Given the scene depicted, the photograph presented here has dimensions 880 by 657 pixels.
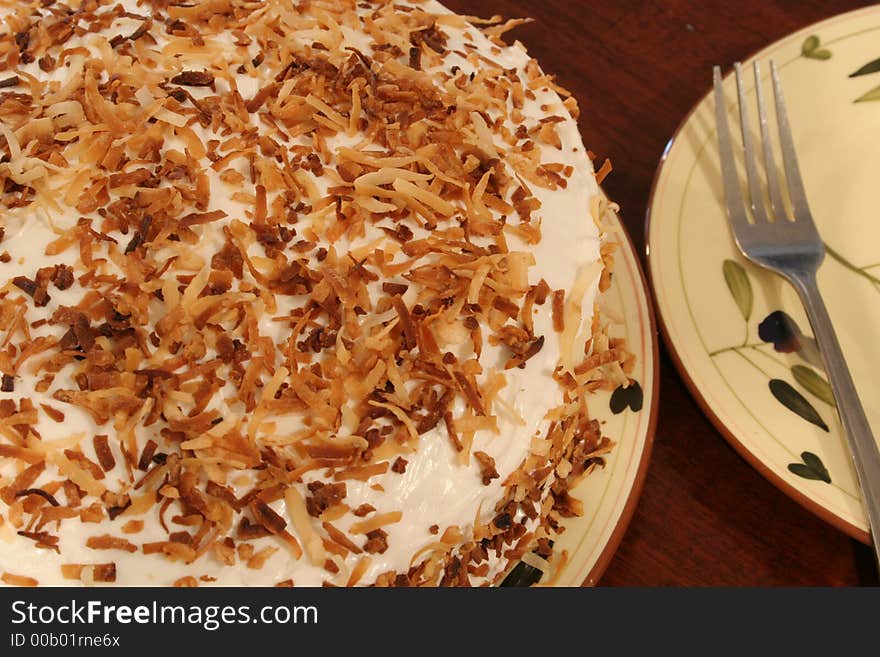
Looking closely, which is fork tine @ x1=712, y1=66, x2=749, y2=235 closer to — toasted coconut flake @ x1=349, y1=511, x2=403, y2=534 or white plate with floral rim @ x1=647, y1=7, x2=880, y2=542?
white plate with floral rim @ x1=647, y1=7, x2=880, y2=542

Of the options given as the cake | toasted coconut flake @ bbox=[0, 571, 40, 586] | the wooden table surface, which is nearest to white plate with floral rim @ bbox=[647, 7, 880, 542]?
the wooden table surface

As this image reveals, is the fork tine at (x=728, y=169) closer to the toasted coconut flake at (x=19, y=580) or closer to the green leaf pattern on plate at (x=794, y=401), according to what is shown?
the green leaf pattern on plate at (x=794, y=401)

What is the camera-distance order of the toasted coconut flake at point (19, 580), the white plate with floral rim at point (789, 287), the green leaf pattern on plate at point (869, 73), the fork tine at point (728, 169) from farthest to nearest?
the green leaf pattern on plate at point (869, 73) < the fork tine at point (728, 169) < the white plate with floral rim at point (789, 287) < the toasted coconut flake at point (19, 580)

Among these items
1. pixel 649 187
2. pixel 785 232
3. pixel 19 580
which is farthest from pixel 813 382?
pixel 19 580

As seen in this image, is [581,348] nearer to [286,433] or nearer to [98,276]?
[286,433]

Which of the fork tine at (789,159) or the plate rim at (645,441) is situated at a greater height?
the fork tine at (789,159)

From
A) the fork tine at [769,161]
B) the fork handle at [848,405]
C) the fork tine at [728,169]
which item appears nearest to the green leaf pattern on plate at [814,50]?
the fork tine at [769,161]

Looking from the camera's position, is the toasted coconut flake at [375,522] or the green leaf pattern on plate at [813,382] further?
the green leaf pattern on plate at [813,382]
